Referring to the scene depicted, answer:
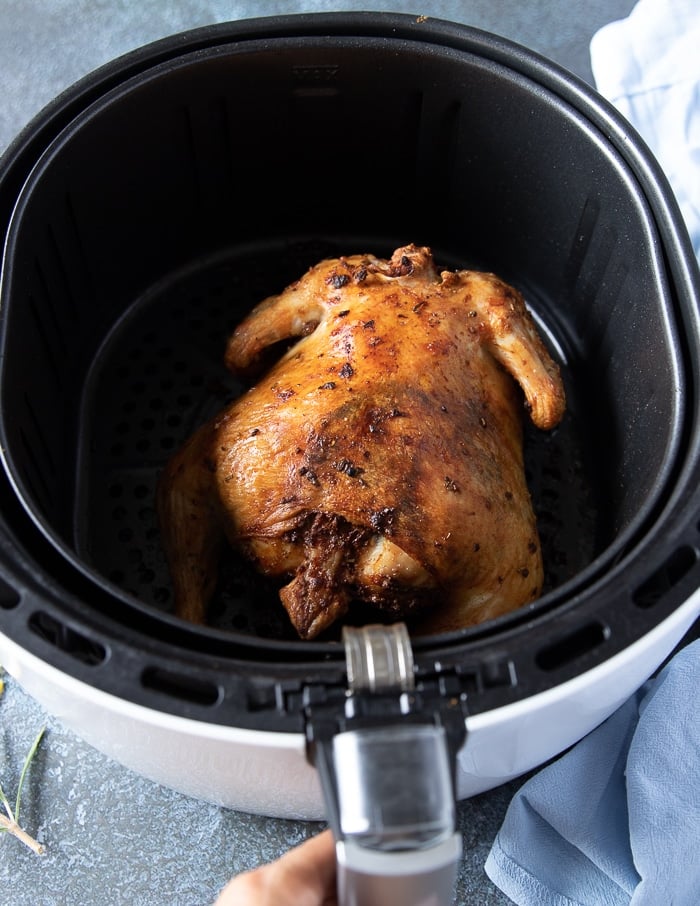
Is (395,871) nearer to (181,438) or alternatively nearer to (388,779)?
(388,779)

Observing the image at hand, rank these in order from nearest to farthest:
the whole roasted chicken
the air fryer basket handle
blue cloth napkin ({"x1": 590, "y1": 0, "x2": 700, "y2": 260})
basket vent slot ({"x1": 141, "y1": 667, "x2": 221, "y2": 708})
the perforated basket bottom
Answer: the air fryer basket handle
basket vent slot ({"x1": 141, "y1": 667, "x2": 221, "y2": 708})
the whole roasted chicken
the perforated basket bottom
blue cloth napkin ({"x1": 590, "y1": 0, "x2": 700, "y2": 260})

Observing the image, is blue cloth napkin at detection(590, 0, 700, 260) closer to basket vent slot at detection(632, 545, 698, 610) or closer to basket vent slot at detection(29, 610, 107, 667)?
basket vent slot at detection(632, 545, 698, 610)

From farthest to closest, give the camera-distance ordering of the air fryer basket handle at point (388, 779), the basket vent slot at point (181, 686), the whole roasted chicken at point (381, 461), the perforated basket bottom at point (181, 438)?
the perforated basket bottom at point (181, 438), the whole roasted chicken at point (381, 461), the basket vent slot at point (181, 686), the air fryer basket handle at point (388, 779)

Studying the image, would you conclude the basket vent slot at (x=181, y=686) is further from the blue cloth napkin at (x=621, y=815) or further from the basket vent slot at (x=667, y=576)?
the blue cloth napkin at (x=621, y=815)

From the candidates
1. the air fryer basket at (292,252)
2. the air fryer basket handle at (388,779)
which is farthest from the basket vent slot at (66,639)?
the air fryer basket handle at (388,779)

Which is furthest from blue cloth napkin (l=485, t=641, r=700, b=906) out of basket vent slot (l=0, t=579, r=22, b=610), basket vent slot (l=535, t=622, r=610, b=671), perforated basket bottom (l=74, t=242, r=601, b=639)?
basket vent slot (l=0, t=579, r=22, b=610)

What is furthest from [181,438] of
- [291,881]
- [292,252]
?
[291,881]
